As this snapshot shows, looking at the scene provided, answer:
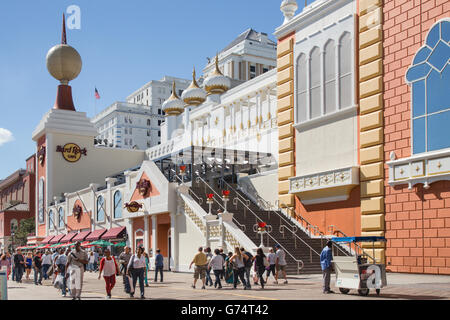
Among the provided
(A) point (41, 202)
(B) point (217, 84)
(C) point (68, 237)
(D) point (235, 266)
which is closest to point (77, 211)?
(C) point (68, 237)

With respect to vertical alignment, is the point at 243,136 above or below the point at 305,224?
above

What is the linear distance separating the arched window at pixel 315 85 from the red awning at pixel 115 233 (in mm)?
17965

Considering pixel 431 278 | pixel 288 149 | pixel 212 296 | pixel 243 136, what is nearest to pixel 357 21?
pixel 288 149

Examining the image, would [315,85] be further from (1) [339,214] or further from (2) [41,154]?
(2) [41,154]

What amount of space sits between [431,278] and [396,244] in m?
3.28

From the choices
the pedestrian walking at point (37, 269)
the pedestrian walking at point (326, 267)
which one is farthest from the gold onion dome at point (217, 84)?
the pedestrian walking at point (326, 267)

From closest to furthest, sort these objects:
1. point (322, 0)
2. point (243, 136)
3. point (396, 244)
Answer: point (396, 244) < point (322, 0) < point (243, 136)

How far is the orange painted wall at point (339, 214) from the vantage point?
28.8 meters

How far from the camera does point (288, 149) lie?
111ft

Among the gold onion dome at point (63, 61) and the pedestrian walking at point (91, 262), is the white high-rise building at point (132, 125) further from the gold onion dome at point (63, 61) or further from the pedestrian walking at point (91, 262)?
the pedestrian walking at point (91, 262)

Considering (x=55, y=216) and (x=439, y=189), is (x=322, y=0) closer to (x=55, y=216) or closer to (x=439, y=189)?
(x=439, y=189)

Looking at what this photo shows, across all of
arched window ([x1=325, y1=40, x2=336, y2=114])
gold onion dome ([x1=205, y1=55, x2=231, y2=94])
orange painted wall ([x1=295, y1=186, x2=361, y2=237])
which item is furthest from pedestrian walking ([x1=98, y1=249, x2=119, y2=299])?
gold onion dome ([x1=205, y1=55, x2=231, y2=94])

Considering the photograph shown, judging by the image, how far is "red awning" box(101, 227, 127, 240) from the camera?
43156mm

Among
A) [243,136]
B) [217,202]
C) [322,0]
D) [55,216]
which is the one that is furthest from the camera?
[55,216]
